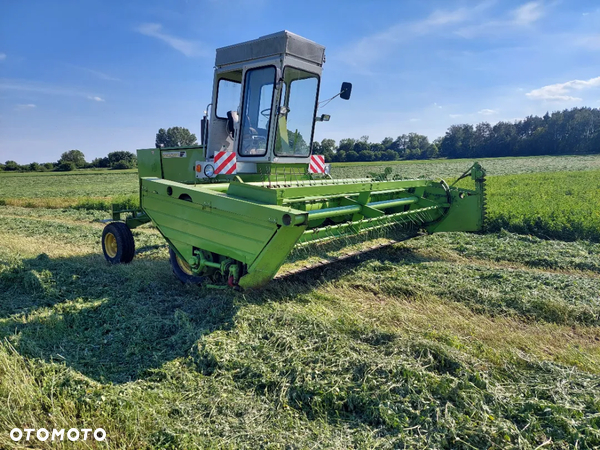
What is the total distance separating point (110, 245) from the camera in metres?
6.35

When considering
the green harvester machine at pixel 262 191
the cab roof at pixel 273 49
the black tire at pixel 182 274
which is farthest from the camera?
the cab roof at pixel 273 49

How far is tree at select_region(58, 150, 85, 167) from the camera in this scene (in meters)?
52.2

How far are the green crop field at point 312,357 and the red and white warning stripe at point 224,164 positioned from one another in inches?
63.4

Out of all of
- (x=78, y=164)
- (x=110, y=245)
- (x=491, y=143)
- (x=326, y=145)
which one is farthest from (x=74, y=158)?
(x=491, y=143)

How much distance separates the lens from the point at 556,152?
211 ft

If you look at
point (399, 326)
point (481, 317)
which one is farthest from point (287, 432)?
point (481, 317)

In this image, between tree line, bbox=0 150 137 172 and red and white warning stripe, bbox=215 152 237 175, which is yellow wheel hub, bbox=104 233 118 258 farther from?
tree line, bbox=0 150 137 172

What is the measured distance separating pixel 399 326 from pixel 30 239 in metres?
8.46

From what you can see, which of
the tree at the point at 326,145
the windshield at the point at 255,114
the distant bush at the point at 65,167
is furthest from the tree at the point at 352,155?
the windshield at the point at 255,114

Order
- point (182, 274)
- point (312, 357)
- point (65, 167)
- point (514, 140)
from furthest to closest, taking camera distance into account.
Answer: point (514, 140) → point (65, 167) → point (182, 274) → point (312, 357)

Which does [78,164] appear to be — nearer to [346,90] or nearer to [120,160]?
[120,160]

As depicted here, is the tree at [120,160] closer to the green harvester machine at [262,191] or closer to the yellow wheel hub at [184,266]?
the green harvester machine at [262,191]

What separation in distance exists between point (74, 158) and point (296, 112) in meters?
59.7

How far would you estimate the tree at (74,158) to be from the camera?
171 feet
